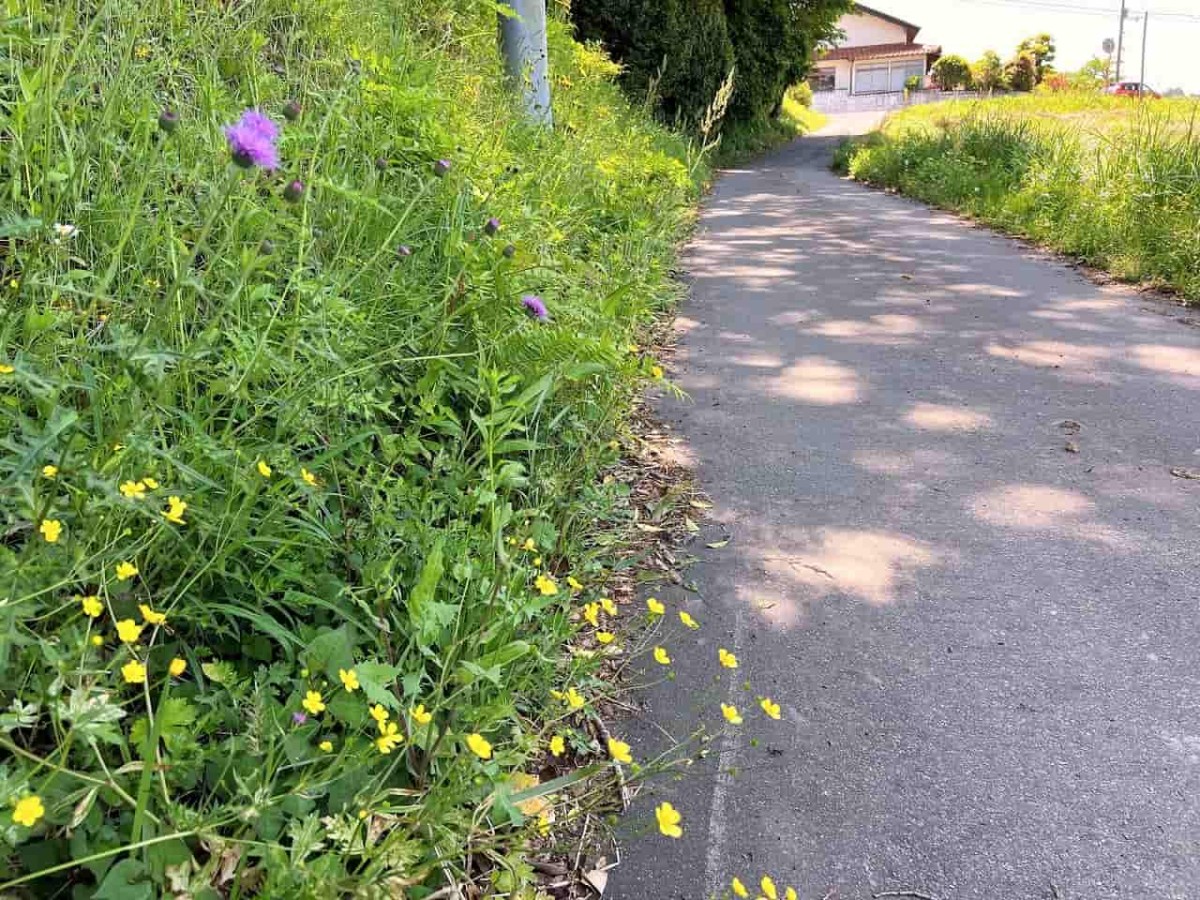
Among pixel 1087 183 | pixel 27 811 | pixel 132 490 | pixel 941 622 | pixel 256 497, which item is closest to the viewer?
pixel 27 811

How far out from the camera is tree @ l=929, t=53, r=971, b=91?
195 ft

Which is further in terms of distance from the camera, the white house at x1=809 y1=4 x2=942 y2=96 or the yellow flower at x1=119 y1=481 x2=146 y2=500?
the white house at x1=809 y1=4 x2=942 y2=96

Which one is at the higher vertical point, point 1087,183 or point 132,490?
point 1087,183

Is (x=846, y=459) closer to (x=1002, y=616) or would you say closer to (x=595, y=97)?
(x=1002, y=616)

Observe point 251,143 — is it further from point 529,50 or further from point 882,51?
point 882,51

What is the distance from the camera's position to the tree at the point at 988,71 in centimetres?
5453

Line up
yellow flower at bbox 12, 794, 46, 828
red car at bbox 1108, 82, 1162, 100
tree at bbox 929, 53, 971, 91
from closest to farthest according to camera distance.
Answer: yellow flower at bbox 12, 794, 46, 828 < red car at bbox 1108, 82, 1162, 100 < tree at bbox 929, 53, 971, 91

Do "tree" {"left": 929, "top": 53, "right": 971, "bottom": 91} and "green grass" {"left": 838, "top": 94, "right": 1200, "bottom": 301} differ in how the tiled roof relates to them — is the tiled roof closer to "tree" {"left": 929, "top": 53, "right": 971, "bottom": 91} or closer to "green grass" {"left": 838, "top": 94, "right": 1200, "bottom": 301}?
"tree" {"left": 929, "top": 53, "right": 971, "bottom": 91}

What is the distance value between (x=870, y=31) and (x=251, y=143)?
83019 mm

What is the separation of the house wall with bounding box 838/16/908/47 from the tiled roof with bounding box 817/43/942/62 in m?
1.30

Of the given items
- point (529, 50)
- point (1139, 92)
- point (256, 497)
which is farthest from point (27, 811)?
point (1139, 92)

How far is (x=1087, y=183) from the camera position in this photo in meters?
8.39

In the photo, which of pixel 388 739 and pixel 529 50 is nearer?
pixel 388 739

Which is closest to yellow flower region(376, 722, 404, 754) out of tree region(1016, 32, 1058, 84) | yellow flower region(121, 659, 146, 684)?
yellow flower region(121, 659, 146, 684)
